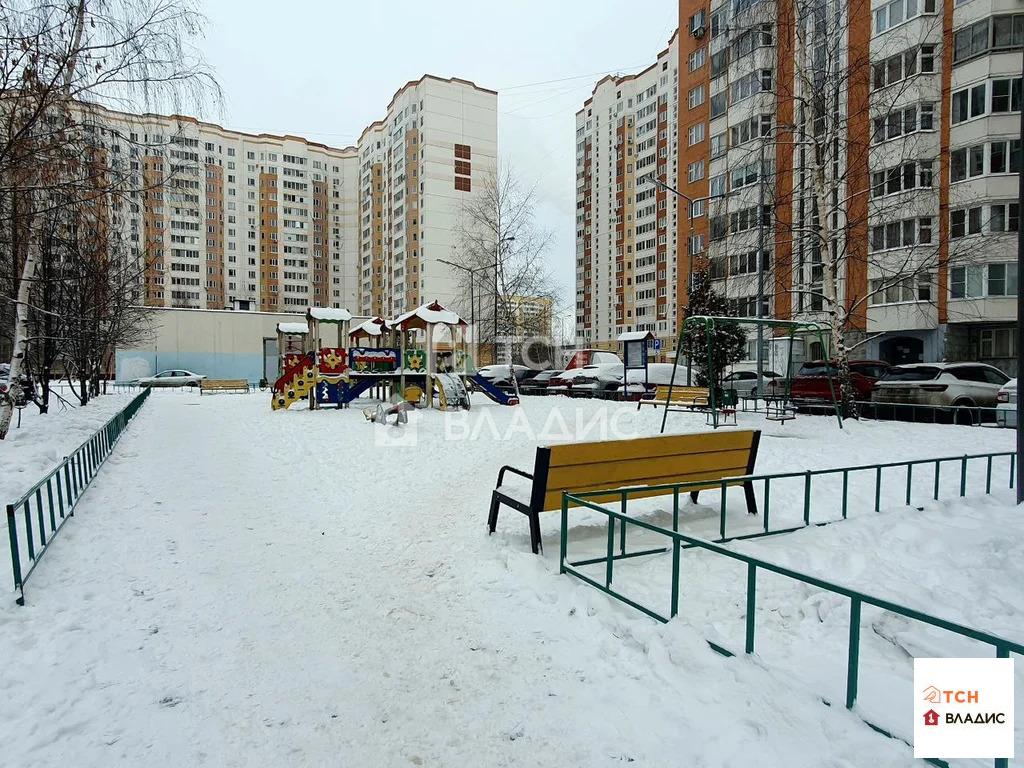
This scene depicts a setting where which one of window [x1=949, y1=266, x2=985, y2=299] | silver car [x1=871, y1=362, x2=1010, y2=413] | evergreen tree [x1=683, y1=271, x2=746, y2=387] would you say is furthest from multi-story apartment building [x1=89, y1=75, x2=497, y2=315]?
silver car [x1=871, y1=362, x2=1010, y2=413]

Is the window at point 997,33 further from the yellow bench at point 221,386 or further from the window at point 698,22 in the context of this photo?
the yellow bench at point 221,386

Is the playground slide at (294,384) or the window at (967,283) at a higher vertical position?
the window at (967,283)

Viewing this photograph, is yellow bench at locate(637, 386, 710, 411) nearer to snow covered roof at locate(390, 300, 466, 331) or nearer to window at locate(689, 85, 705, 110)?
snow covered roof at locate(390, 300, 466, 331)

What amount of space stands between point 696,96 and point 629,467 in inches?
1747

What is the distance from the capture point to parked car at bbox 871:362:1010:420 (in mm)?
15344

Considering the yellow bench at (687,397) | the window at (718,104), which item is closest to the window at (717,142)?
the window at (718,104)

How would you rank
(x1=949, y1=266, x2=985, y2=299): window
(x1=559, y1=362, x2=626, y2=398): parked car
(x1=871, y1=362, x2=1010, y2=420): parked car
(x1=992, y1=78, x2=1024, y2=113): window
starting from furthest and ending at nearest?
(x1=949, y1=266, x2=985, y2=299): window
(x1=559, y1=362, x2=626, y2=398): parked car
(x1=992, y1=78, x2=1024, y2=113): window
(x1=871, y1=362, x2=1010, y2=420): parked car

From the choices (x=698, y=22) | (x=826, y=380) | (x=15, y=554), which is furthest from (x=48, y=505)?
(x=698, y=22)

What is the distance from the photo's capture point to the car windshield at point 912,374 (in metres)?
16.1

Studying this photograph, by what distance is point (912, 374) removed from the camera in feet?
54.6

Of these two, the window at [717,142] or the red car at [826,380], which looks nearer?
the red car at [826,380]

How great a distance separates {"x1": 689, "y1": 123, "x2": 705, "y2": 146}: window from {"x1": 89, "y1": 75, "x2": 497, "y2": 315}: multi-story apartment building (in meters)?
28.6

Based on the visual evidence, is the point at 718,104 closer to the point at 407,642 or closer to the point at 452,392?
the point at 452,392

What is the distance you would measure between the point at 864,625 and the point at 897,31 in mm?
34013
